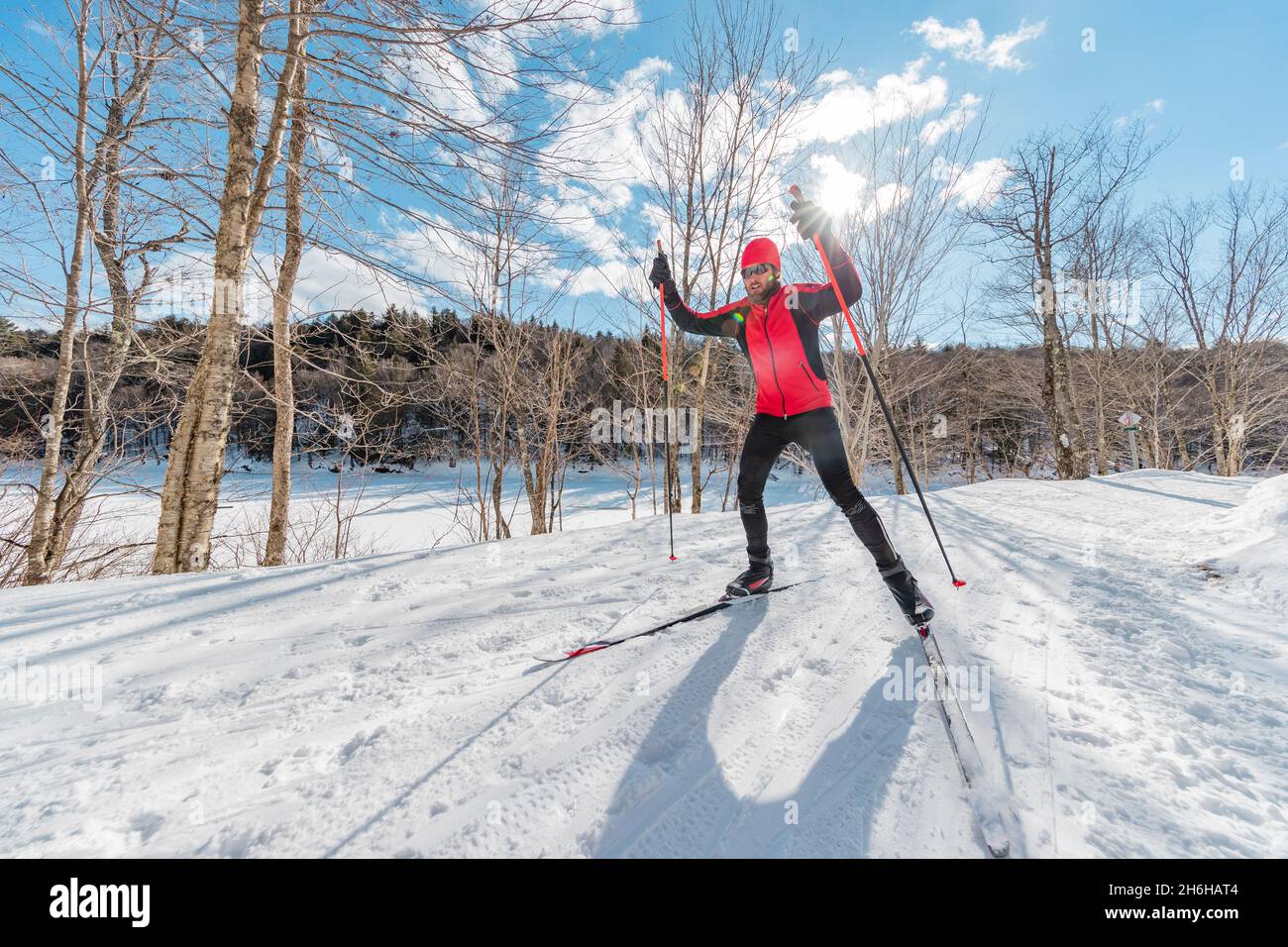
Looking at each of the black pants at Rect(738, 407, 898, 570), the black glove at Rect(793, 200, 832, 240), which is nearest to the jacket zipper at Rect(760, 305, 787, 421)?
the black pants at Rect(738, 407, 898, 570)

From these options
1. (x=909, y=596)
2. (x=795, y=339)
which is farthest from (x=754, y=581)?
(x=795, y=339)

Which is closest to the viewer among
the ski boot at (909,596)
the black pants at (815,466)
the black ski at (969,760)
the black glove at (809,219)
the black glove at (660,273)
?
the black ski at (969,760)

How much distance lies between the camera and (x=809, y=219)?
8.48 ft

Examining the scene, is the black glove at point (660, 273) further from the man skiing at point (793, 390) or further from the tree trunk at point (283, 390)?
the tree trunk at point (283, 390)

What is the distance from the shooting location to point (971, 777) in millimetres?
1279

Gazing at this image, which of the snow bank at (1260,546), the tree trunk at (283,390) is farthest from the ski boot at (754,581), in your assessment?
the tree trunk at (283,390)

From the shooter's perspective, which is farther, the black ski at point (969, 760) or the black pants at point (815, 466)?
the black pants at point (815, 466)

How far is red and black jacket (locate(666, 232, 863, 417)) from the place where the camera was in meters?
2.58

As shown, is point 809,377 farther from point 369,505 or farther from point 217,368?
point 369,505

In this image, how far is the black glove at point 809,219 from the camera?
8.33 feet

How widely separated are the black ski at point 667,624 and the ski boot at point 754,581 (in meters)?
0.02

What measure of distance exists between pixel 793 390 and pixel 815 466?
0.46 meters
